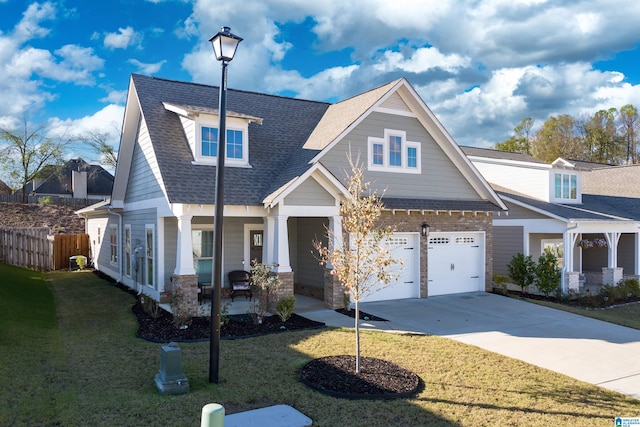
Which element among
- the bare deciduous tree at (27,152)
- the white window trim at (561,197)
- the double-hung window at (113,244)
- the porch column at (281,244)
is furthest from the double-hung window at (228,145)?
the bare deciduous tree at (27,152)

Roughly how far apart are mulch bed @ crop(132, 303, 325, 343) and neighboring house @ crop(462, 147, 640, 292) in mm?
11476

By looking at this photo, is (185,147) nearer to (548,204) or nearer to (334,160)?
(334,160)

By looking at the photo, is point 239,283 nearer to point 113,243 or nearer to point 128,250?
point 128,250

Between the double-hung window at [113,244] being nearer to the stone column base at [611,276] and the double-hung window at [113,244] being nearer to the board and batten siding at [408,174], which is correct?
the board and batten siding at [408,174]

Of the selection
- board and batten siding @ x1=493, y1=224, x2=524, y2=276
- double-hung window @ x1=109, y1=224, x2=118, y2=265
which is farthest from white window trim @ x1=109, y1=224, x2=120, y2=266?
board and batten siding @ x1=493, y1=224, x2=524, y2=276

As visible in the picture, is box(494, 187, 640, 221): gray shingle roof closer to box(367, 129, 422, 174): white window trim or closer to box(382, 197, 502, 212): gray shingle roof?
box(382, 197, 502, 212): gray shingle roof

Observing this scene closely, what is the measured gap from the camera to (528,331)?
10961mm

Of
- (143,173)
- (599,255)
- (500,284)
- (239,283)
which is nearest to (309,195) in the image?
(239,283)

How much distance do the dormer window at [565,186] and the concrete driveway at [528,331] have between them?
26.7 ft

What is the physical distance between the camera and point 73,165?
41000mm

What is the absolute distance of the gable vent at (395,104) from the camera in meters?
14.9

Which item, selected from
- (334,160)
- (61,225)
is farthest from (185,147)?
(61,225)

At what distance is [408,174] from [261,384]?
9.98m

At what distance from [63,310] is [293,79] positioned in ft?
46.3
